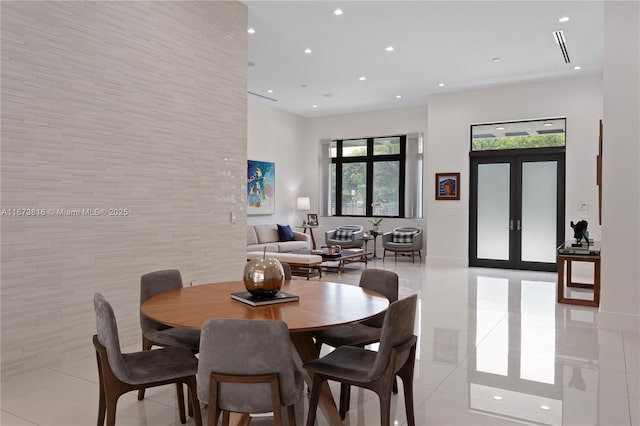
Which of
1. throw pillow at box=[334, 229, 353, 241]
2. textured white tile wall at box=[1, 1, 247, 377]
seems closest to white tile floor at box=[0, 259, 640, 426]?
textured white tile wall at box=[1, 1, 247, 377]

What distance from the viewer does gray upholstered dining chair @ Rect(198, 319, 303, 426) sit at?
1.93m

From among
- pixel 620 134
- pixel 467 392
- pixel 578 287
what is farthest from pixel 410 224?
pixel 467 392

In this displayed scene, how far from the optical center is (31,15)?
11.3 ft

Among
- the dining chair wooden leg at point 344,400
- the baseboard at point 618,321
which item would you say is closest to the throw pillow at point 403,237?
the baseboard at point 618,321

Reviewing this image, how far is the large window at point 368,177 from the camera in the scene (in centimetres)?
1134

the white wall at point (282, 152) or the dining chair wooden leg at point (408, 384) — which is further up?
the white wall at point (282, 152)

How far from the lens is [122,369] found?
2.24 meters

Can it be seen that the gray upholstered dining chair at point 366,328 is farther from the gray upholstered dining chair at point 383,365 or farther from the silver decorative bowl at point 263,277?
the silver decorative bowl at point 263,277

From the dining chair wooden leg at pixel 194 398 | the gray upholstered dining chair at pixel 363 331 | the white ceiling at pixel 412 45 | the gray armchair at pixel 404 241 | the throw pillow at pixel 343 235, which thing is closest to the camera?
the dining chair wooden leg at pixel 194 398

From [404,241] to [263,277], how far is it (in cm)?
800

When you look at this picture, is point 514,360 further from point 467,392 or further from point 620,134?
point 620,134

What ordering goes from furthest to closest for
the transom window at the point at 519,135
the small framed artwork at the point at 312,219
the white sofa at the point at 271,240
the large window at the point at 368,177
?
the small framed artwork at the point at 312,219, the large window at the point at 368,177, the white sofa at the point at 271,240, the transom window at the point at 519,135

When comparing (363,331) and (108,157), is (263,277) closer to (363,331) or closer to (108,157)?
(363,331)

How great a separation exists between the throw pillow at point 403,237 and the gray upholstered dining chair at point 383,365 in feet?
25.7
